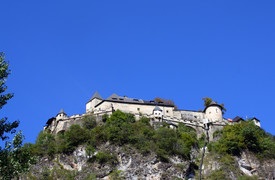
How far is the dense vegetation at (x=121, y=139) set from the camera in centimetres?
6034

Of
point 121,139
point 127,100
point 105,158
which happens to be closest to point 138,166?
point 105,158

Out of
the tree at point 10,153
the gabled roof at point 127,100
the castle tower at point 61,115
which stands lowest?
the tree at point 10,153

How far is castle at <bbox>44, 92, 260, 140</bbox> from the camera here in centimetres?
6994

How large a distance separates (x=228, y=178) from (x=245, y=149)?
807cm

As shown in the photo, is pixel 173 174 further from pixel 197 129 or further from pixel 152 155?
pixel 197 129

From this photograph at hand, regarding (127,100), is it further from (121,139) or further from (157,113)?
(121,139)

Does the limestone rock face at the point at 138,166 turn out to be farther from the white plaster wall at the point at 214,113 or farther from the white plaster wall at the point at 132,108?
the white plaster wall at the point at 132,108

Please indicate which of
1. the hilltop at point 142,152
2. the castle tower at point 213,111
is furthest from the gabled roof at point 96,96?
the castle tower at point 213,111

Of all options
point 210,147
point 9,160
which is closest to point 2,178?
point 9,160

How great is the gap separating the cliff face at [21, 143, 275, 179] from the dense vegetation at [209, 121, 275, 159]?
4.51 feet

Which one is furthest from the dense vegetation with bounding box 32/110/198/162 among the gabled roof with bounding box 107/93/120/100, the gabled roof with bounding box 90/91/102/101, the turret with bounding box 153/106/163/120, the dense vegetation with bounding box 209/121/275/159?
the gabled roof with bounding box 90/91/102/101

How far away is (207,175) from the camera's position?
57812 mm

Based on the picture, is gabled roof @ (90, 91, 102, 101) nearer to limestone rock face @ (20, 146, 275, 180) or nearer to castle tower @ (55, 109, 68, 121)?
castle tower @ (55, 109, 68, 121)

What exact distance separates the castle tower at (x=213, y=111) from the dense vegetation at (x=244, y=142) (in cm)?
752
